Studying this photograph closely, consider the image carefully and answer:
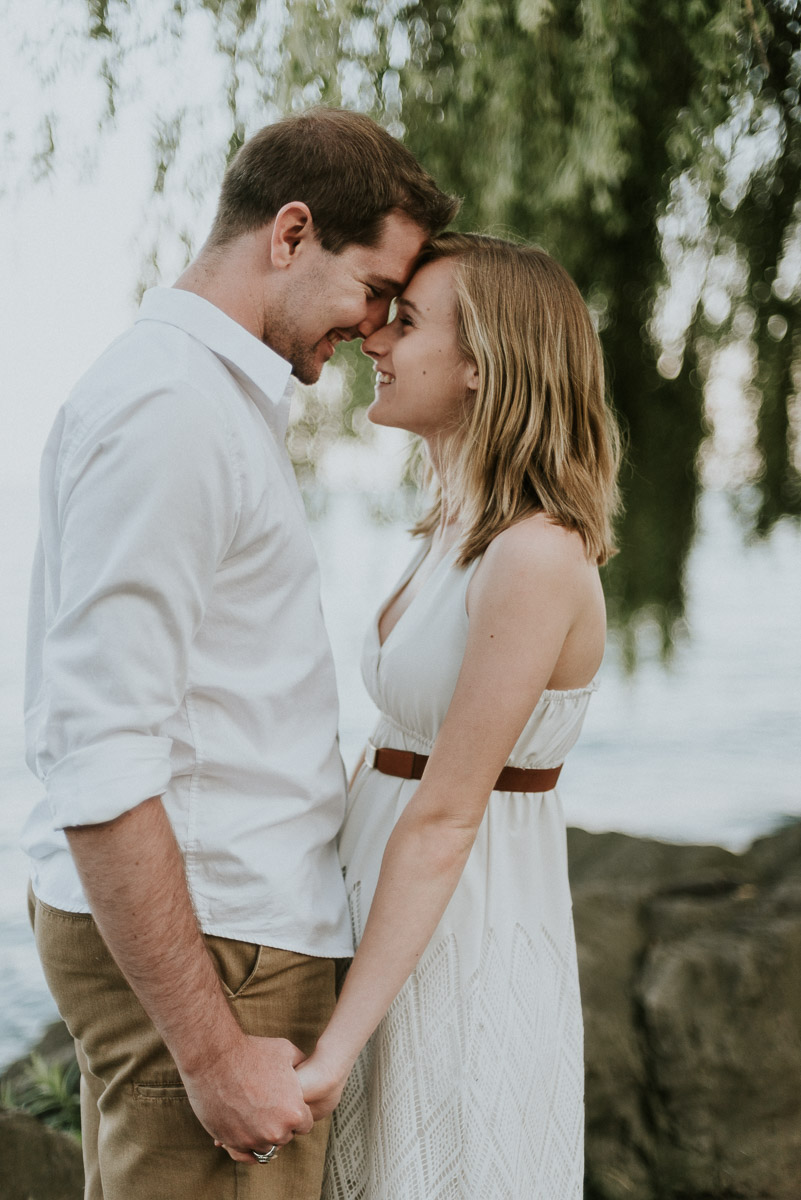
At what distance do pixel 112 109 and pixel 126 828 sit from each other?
1.68 m

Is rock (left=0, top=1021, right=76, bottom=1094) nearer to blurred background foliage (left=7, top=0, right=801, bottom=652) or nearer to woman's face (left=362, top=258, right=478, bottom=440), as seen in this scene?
blurred background foliage (left=7, top=0, right=801, bottom=652)

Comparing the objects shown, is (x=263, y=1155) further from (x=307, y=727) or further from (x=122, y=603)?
(x=122, y=603)

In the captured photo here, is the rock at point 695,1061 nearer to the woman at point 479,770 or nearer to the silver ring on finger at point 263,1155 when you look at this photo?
the woman at point 479,770

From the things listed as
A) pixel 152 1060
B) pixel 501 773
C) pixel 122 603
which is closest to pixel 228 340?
pixel 122 603

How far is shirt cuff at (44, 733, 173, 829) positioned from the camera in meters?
0.99

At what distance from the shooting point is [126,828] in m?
1.00

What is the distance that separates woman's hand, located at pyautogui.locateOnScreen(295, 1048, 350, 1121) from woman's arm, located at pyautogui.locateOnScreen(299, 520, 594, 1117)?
0.02 meters

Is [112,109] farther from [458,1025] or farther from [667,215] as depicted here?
[458,1025]

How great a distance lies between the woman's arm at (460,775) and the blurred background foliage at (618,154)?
1020mm

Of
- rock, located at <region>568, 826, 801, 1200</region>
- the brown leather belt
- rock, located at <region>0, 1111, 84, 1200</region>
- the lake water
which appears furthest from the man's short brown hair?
rock, located at <region>568, 826, 801, 1200</region>

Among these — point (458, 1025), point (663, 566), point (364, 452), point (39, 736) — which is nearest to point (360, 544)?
point (364, 452)

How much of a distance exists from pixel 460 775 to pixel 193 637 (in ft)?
1.18

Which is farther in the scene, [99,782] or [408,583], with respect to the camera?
[408,583]

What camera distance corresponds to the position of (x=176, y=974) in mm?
1035
